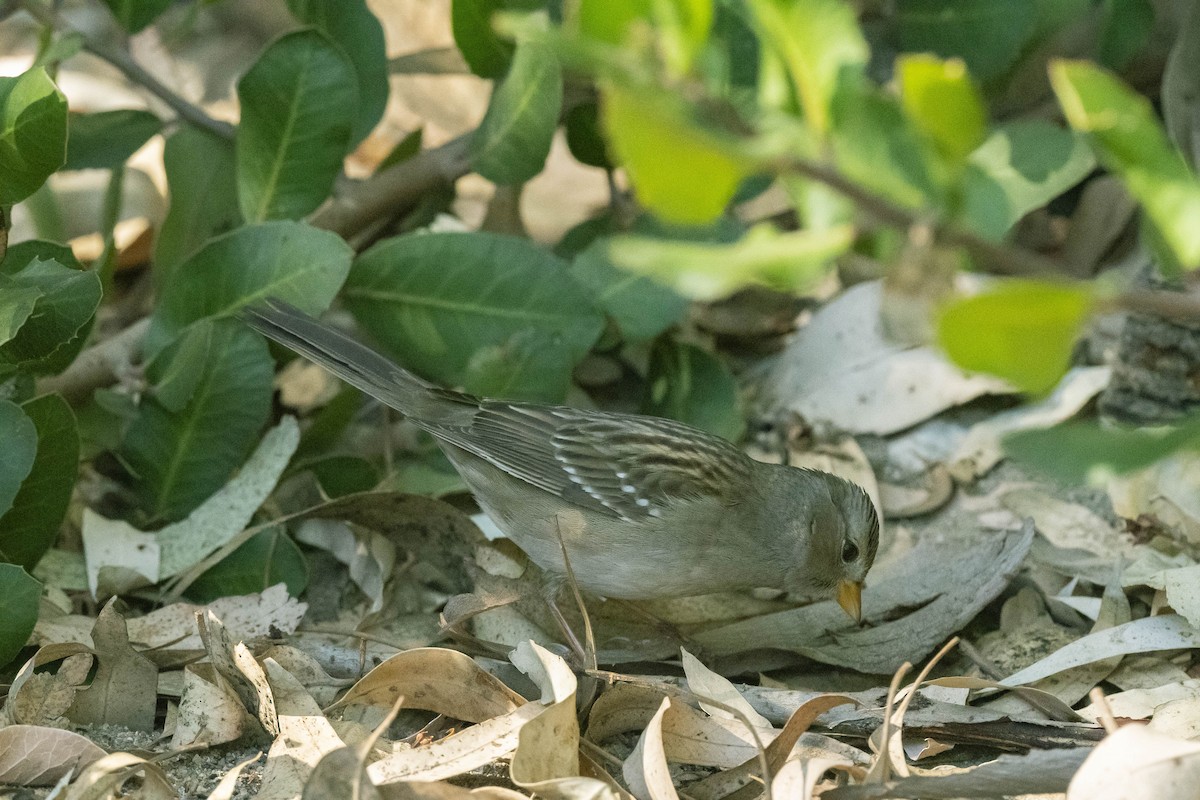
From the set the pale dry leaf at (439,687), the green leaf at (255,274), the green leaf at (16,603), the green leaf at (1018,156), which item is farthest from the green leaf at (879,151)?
the green leaf at (255,274)

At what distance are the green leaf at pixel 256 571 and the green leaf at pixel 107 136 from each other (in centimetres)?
157

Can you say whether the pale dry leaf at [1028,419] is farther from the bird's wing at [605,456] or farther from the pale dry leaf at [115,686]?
the pale dry leaf at [115,686]

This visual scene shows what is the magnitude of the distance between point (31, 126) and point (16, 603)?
48.8 inches

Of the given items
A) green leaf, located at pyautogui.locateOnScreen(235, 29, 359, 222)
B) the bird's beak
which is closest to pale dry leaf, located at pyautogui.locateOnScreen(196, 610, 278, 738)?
green leaf, located at pyautogui.locateOnScreen(235, 29, 359, 222)

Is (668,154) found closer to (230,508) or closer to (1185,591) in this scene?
(1185,591)

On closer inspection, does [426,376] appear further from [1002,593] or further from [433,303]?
[1002,593]

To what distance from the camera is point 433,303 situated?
4.56 m

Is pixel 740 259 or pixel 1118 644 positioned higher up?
pixel 740 259

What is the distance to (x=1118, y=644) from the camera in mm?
3502

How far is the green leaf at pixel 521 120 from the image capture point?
425 centimetres

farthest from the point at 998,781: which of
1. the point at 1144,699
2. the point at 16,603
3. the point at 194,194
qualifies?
the point at 194,194

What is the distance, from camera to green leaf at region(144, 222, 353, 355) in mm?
4086

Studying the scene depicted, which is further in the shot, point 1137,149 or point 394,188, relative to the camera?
point 394,188

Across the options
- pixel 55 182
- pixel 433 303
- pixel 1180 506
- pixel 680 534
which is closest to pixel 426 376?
pixel 433 303
